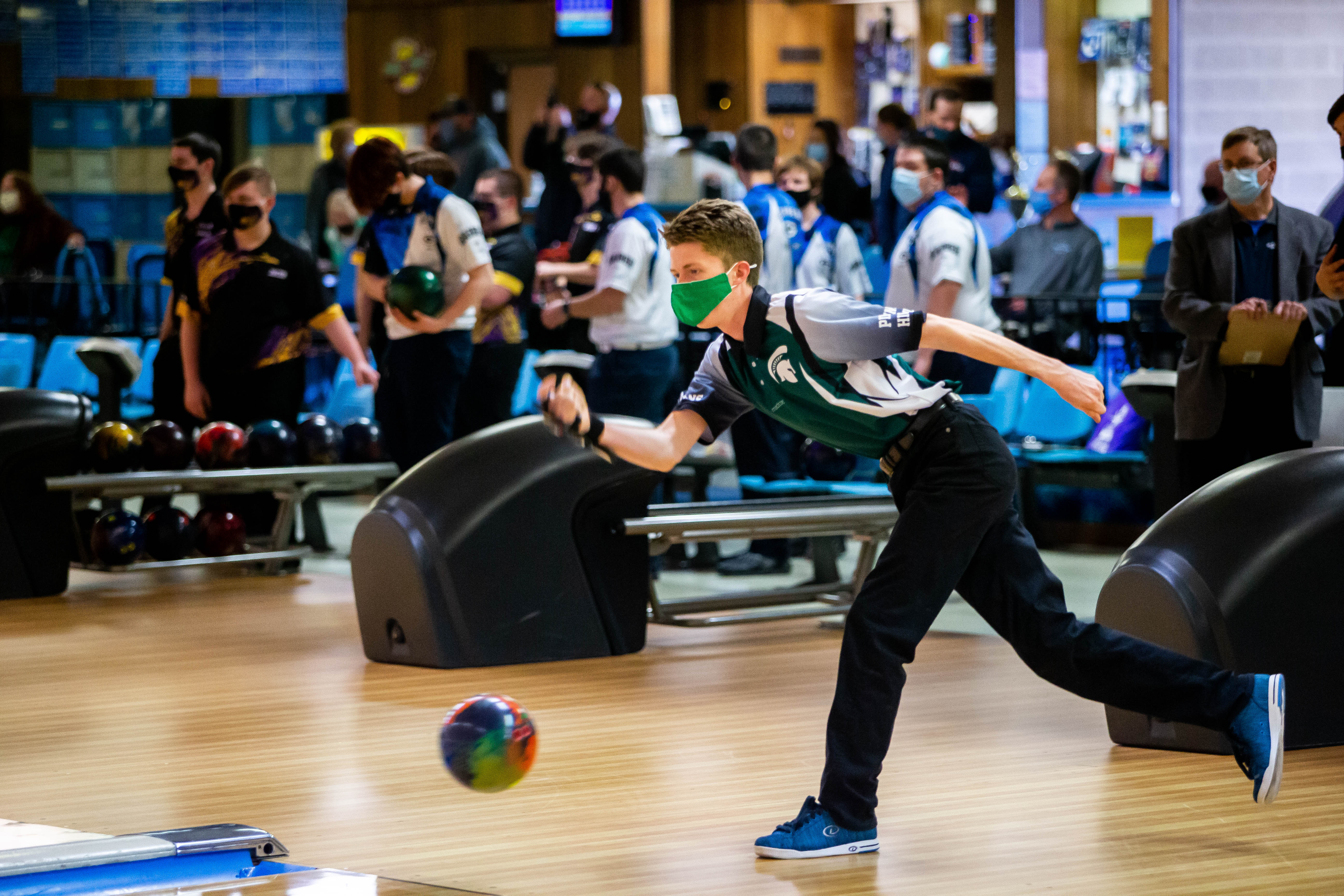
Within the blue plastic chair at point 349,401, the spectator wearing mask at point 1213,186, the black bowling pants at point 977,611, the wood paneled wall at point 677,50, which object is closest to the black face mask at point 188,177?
the blue plastic chair at point 349,401

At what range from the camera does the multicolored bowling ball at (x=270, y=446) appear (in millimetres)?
7797

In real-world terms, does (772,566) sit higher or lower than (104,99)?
lower

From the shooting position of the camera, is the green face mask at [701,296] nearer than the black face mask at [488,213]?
Yes

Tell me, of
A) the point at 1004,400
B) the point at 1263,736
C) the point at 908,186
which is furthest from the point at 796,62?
the point at 1263,736

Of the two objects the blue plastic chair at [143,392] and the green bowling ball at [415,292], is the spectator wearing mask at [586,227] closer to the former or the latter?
the green bowling ball at [415,292]

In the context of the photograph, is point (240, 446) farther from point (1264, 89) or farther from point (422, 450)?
point (1264, 89)

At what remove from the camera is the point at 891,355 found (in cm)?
391

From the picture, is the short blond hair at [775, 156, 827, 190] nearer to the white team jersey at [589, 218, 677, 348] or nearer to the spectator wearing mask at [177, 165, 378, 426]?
the white team jersey at [589, 218, 677, 348]

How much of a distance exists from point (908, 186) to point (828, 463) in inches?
50.3

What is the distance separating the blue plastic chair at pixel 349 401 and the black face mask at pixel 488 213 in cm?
178

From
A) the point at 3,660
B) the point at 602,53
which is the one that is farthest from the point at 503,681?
the point at 602,53

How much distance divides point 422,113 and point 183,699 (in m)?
11.4

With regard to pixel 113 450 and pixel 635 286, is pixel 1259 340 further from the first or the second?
pixel 113 450

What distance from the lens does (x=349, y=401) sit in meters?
10.3
